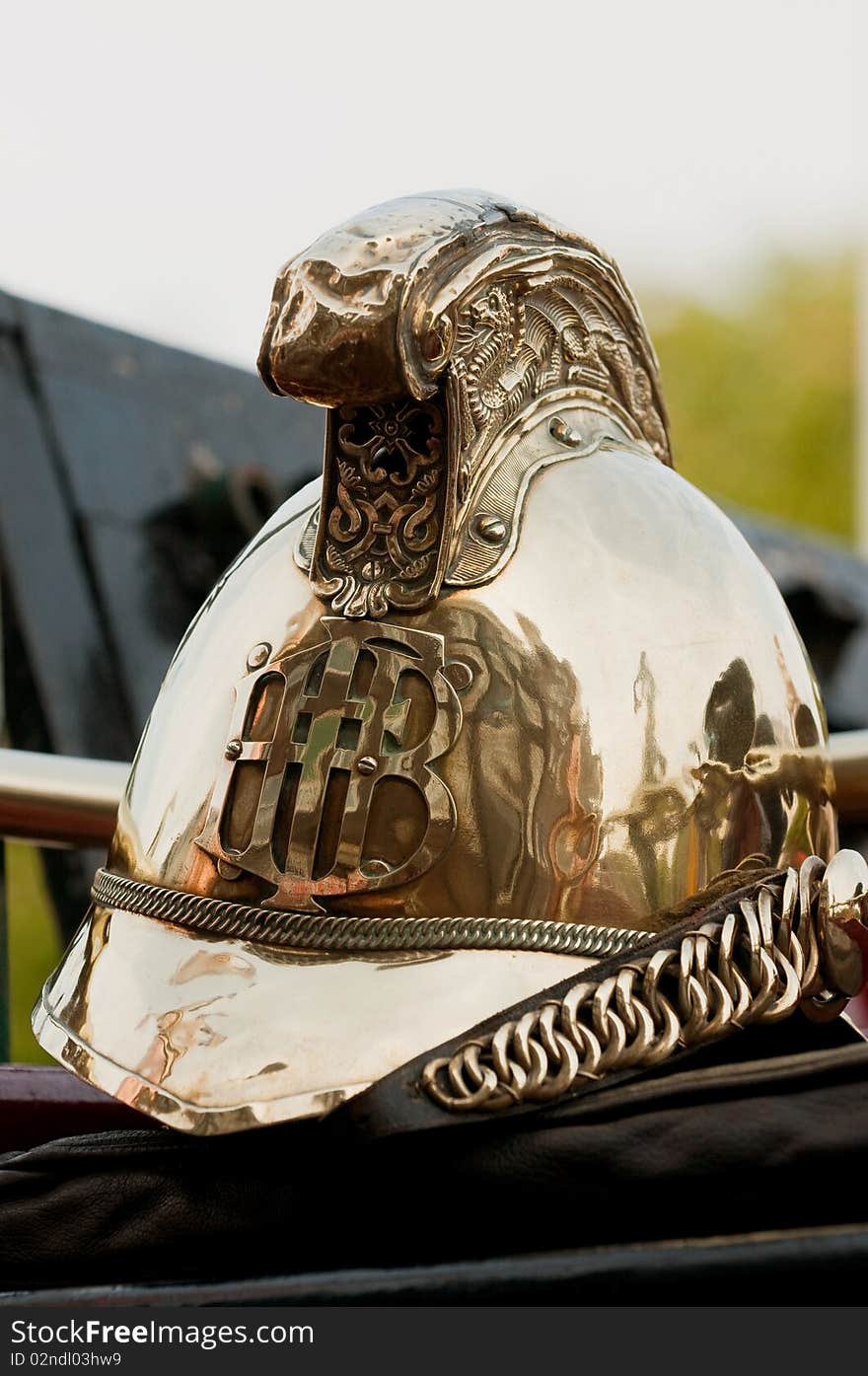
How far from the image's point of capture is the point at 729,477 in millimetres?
22172

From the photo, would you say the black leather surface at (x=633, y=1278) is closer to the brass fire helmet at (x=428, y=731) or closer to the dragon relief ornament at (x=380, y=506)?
the brass fire helmet at (x=428, y=731)

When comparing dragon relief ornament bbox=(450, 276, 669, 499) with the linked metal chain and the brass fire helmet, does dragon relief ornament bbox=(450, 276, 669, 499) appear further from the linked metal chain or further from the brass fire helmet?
the linked metal chain

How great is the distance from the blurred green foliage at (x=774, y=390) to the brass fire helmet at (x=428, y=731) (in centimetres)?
2046

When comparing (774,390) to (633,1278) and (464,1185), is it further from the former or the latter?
(633,1278)

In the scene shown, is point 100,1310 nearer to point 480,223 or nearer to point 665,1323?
point 665,1323

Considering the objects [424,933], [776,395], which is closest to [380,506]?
[424,933]

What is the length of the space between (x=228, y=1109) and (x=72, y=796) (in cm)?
83

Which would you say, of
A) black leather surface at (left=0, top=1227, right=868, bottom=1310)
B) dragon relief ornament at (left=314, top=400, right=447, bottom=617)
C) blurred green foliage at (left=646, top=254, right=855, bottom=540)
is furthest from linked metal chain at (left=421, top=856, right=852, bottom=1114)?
blurred green foliage at (left=646, top=254, right=855, bottom=540)

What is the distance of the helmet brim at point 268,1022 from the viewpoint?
1.21 metres

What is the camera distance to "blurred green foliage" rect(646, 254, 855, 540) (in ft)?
73.5

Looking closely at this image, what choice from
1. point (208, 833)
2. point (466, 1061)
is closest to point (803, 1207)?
point (466, 1061)

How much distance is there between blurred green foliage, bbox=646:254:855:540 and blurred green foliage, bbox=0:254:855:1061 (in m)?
0.01

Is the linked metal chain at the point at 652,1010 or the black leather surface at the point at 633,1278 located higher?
the linked metal chain at the point at 652,1010

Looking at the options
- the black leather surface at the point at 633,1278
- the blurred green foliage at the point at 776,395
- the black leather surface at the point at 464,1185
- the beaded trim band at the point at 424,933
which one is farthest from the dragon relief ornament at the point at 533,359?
the blurred green foliage at the point at 776,395
